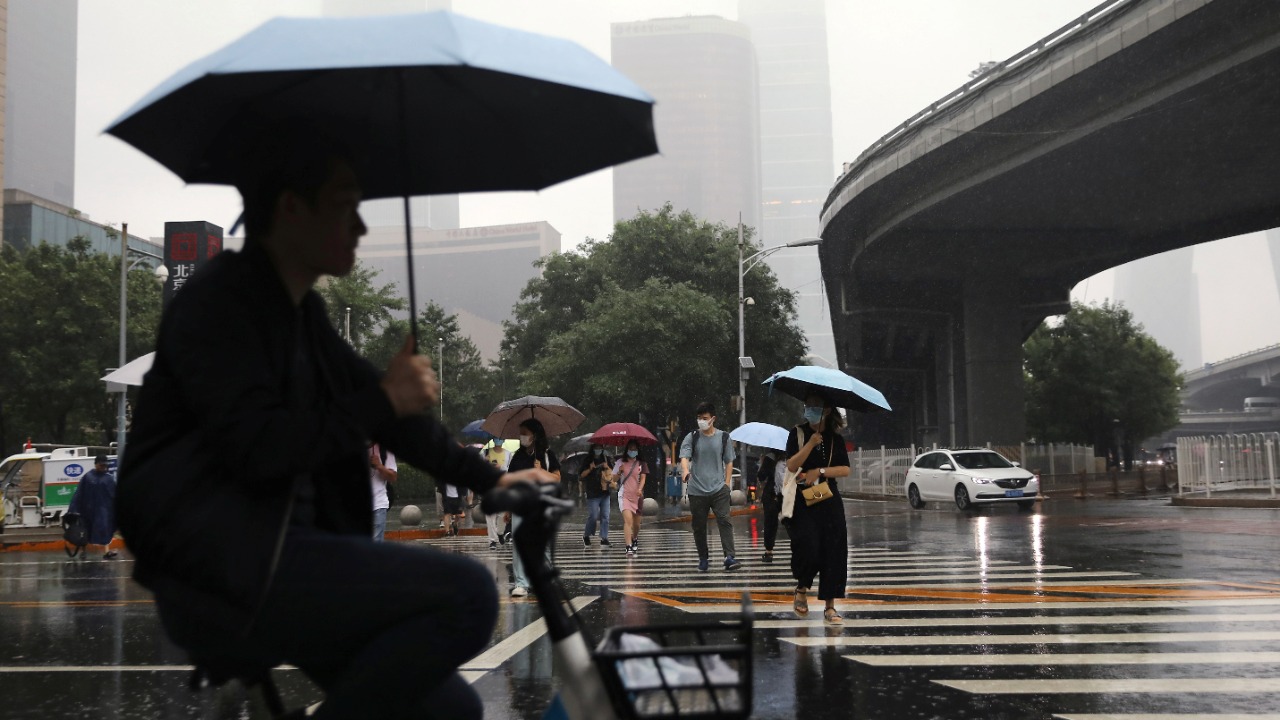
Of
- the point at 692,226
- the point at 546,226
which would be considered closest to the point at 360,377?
the point at 692,226

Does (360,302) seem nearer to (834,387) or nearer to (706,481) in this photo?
(706,481)

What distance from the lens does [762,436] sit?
16.9 m

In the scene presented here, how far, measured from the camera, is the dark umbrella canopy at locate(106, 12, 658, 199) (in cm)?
244

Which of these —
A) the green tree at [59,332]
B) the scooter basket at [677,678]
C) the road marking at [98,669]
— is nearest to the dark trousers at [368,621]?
the scooter basket at [677,678]

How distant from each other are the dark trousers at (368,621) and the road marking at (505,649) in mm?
4137

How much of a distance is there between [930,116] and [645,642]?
29.8 meters

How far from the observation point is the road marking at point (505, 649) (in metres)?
6.86

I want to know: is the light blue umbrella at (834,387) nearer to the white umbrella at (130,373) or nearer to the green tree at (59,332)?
the white umbrella at (130,373)

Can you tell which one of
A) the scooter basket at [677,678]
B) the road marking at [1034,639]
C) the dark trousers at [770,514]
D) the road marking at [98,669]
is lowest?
the road marking at [1034,639]

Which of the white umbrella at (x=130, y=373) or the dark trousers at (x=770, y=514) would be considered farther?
the dark trousers at (x=770, y=514)

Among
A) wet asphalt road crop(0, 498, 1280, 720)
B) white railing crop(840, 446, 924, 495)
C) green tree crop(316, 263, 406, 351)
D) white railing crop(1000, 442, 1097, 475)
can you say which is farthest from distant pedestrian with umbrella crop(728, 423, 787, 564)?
green tree crop(316, 263, 406, 351)

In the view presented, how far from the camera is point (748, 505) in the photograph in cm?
3462

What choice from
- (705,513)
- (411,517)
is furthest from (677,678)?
(411,517)

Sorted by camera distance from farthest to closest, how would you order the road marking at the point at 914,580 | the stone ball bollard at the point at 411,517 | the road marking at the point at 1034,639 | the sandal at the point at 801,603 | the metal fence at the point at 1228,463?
the metal fence at the point at 1228,463 < the stone ball bollard at the point at 411,517 < the road marking at the point at 914,580 < the sandal at the point at 801,603 < the road marking at the point at 1034,639
